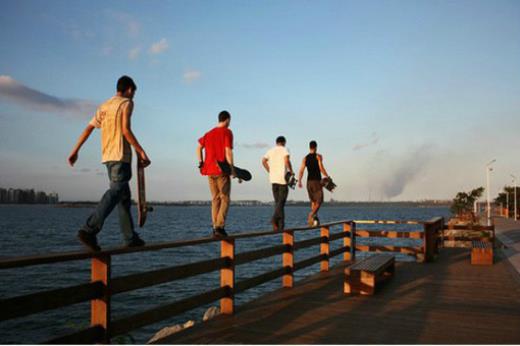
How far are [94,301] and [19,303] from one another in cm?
86

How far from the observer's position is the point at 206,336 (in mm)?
5281

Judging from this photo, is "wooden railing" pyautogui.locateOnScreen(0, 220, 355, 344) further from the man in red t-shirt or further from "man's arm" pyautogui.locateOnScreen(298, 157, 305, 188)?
"man's arm" pyautogui.locateOnScreen(298, 157, 305, 188)

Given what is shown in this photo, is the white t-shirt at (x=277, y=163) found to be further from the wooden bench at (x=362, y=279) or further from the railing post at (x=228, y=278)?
the railing post at (x=228, y=278)

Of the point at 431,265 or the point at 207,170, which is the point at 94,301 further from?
the point at 431,265

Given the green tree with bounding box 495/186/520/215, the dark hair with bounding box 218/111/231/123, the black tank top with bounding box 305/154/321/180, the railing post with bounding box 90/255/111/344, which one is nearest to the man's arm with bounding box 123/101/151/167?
the railing post with bounding box 90/255/111/344

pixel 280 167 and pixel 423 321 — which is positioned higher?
pixel 280 167

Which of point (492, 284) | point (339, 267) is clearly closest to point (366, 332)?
point (492, 284)

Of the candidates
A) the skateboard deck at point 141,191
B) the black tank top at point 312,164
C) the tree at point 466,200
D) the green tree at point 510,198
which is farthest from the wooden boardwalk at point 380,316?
the green tree at point 510,198

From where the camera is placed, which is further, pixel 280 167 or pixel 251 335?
pixel 280 167

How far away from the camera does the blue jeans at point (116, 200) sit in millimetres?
4758

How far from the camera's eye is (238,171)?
6.95 metres

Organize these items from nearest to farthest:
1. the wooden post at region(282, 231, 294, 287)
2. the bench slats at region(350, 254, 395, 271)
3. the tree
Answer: the bench slats at region(350, 254, 395, 271) < the wooden post at region(282, 231, 294, 287) < the tree

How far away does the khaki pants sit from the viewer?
686cm

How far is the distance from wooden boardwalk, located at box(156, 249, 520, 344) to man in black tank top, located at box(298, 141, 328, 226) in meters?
1.49
